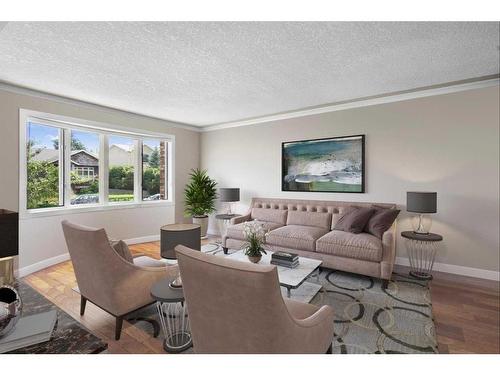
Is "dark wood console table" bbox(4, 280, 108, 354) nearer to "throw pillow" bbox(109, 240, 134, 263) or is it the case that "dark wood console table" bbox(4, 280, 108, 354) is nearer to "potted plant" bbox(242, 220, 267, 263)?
"throw pillow" bbox(109, 240, 134, 263)

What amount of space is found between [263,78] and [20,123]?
338 centimetres

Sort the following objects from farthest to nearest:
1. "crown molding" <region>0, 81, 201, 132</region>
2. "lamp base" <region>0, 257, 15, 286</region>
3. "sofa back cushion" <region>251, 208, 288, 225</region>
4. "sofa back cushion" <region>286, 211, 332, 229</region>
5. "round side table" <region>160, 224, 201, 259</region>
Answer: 1. "sofa back cushion" <region>251, 208, 288, 225</region>
2. "sofa back cushion" <region>286, 211, 332, 229</region>
3. "crown molding" <region>0, 81, 201, 132</region>
4. "round side table" <region>160, 224, 201, 259</region>
5. "lamp base" <region>0, 257, 15, 286</region>

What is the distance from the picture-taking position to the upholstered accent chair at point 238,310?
109 cm

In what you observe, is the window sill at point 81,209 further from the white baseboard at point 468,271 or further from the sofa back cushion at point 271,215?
the white baseboard at point 468,271

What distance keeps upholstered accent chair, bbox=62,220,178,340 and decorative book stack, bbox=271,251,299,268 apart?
125cm

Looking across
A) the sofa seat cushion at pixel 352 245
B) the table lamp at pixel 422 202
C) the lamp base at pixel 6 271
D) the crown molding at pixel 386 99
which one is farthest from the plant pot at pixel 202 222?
the lamp base at pixel 6 271

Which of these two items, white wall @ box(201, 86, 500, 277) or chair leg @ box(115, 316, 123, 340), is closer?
chair leg @ box(115, 316, 123, 340)

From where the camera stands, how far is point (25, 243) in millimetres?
3553

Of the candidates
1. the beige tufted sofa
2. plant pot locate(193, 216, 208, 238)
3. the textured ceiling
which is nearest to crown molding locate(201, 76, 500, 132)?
the textured ceiling

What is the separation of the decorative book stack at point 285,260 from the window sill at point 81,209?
334 centimetres

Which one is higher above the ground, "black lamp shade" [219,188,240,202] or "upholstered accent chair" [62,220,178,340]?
"black lamp shade" [219,188,240,202]

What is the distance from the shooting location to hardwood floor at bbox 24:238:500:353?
2021 mm
